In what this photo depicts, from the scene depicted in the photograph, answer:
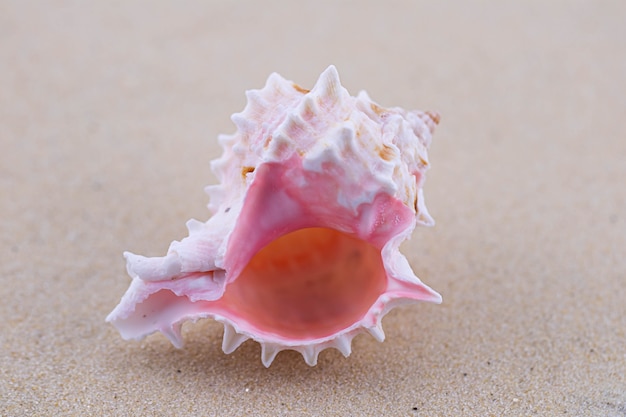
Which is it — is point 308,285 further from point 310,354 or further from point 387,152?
point 387,152

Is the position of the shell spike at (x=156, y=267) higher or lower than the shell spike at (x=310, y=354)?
higher

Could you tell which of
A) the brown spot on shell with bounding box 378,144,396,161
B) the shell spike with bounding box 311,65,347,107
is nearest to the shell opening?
the brown spot on shell with bounding box 378,144,396,161

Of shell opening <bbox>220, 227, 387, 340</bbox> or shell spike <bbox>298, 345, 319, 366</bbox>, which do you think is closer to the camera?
shell spike <bbox>298, 345, 319, 366</bbox>

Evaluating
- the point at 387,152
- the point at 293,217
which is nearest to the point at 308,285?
the point at 293,217

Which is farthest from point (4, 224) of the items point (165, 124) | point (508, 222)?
point (508, 222)

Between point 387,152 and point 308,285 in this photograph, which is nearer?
point 387,152

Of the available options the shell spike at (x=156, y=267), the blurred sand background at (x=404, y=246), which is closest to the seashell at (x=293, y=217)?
the shell spike at (x=156, y=267)

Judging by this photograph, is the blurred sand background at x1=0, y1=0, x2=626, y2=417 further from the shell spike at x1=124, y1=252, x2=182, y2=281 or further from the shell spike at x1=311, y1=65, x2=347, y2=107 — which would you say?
the shell spike at x1=311, y1=65, x2=347, y2=107

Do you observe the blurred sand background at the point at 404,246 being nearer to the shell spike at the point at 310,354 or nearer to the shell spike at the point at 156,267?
the shell spike at the point at 310,354
